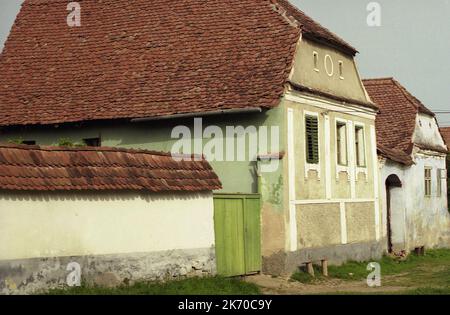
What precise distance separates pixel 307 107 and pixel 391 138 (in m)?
10.4

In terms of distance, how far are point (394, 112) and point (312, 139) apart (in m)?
11.3

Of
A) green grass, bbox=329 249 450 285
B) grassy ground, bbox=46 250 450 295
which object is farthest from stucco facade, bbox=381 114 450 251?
grassy ground, bbox=46 250 450 295

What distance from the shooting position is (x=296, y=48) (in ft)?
74.0

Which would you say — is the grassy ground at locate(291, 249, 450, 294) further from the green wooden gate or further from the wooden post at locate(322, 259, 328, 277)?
the green wooden gate

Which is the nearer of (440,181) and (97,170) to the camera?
(97,170)

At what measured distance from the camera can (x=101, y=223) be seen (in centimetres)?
1599

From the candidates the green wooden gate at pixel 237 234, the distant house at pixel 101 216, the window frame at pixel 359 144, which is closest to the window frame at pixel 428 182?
the window frame at pixel 359 144

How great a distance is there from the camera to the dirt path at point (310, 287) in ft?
63.0

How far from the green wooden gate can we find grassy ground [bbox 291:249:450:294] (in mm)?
1408

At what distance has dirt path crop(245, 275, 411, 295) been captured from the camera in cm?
1919

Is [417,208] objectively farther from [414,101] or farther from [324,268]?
[324,268]

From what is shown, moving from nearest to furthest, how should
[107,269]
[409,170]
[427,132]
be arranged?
[107,269]
[409,170]
[427,132]

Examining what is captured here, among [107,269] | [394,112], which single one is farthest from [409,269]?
[107,269]
